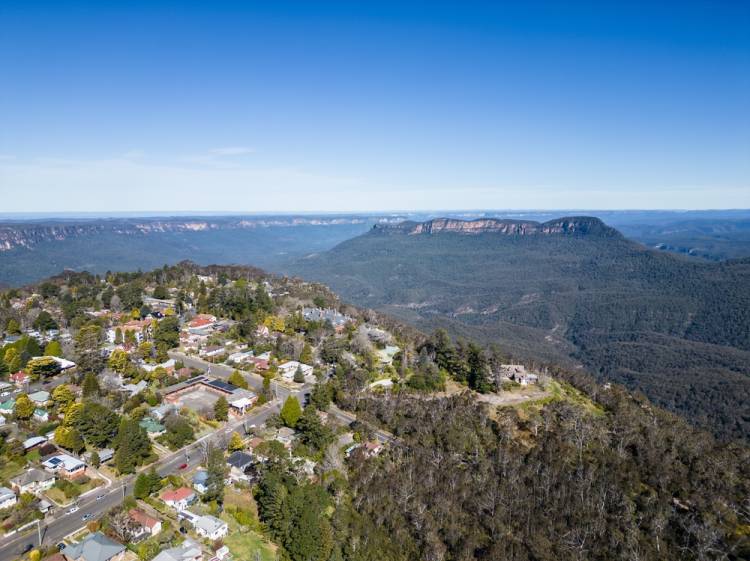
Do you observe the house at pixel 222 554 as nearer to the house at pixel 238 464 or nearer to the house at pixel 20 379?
the house at pixel 238 464

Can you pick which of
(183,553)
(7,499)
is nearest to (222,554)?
(183,553)

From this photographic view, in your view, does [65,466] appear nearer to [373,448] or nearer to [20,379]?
[20,379]

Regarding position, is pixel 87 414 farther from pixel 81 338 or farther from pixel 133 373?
pixel 81 338

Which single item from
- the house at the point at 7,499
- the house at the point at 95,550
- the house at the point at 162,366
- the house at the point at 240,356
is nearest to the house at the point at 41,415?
the house at the point at 162,366

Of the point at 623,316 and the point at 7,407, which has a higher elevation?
the point at 7,407

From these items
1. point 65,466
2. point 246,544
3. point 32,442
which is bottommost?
point 246,544

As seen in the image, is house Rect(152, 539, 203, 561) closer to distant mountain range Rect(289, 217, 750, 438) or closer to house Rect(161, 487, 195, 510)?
house Rect(161, 487, 195, 510)

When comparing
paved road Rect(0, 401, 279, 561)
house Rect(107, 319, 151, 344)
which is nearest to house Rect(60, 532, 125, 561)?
paved road Rect(0, 401, 279, 561)
